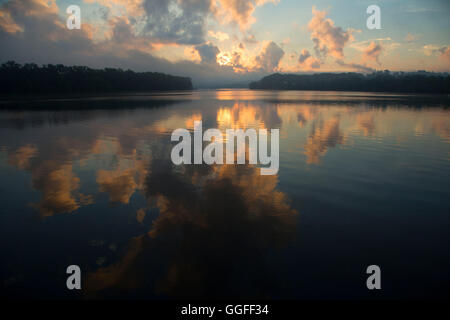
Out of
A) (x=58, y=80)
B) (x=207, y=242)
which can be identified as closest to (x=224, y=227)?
(x=207, y=242)

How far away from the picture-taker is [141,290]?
4922 mm

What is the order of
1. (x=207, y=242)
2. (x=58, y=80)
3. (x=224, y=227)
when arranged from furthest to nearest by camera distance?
(x=58, y=80) < (x=224, y=227) < (x=207, y=242)

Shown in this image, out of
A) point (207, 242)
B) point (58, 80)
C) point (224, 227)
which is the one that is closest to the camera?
point (207, 242)

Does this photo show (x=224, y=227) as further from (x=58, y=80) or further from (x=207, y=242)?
(x=58, y=80)

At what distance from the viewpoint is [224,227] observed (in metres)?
7.01

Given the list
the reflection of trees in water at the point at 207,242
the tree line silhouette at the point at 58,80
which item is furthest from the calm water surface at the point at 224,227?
the tree line silhouette at the point at 58,80

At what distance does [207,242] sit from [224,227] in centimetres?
80

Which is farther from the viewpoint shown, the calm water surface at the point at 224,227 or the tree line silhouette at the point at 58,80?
the tree line silhouette at the point at 58,80

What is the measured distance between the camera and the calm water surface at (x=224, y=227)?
16.7 feet

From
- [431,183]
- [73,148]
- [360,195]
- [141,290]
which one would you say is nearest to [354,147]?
[431,183]

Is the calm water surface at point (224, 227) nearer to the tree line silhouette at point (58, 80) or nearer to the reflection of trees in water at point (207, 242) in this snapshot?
the reflection of trees in water at point (207, 242)

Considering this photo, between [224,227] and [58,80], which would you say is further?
[58,80]

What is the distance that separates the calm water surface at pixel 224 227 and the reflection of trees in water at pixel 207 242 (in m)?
0.03
